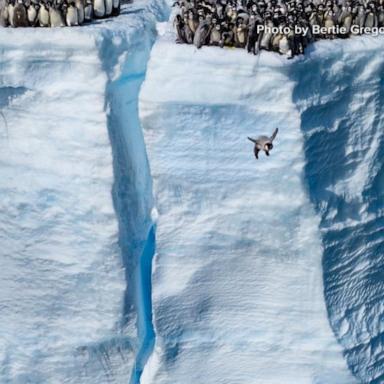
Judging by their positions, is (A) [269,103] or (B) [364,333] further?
(B) [364,333]

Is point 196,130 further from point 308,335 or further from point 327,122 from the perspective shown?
point 308,335

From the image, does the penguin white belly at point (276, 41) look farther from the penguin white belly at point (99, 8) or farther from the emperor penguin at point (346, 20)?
the penguin white belly at point (99, 8)

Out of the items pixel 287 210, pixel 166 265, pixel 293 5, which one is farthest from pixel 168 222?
pixel 293 5

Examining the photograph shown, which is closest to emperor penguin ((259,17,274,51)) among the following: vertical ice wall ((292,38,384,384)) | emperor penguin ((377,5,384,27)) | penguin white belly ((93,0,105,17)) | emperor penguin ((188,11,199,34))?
vertical ice wall ((292,38,384,384))

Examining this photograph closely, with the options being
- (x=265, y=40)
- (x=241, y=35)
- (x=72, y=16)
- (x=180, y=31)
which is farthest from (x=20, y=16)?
(x=265, y=40)

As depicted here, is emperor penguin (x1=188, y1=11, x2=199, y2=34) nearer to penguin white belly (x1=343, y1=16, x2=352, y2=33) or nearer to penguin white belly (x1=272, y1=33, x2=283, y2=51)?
penguin white belly (x1=272, y1=33, x2=283, y2=51)
